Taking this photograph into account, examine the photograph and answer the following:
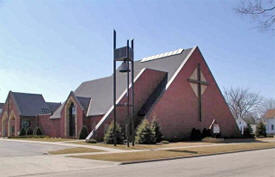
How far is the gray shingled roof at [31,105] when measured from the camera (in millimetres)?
59112

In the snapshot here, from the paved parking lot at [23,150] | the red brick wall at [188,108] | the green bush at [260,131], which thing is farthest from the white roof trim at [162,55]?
the paved parking lot at [23,150]

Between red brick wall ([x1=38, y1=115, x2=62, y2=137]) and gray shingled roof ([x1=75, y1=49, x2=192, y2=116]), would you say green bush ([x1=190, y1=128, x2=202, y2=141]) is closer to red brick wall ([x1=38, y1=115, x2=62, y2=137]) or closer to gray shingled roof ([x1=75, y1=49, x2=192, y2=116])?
gray shingled roof ([x1=75, y1=49, x2=192, y2=116])

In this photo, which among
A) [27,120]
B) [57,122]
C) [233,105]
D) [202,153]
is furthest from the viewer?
[233,105]

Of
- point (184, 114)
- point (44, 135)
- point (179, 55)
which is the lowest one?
point (44, 135)

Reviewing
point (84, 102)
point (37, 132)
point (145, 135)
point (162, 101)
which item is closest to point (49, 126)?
point (37, 132)

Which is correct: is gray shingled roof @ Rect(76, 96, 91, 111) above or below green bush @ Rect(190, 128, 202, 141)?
above

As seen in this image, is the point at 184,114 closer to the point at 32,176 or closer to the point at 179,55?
the point at 179,55

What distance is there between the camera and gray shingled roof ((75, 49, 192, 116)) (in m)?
44.6

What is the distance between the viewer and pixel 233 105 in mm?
90188

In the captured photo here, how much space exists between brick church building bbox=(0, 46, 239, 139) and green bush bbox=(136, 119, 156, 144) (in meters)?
3.15

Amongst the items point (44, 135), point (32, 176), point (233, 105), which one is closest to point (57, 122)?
point (44, 135)

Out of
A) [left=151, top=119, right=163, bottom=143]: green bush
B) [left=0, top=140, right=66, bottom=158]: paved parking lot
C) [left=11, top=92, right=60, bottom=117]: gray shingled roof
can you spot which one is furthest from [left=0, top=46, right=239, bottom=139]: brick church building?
[left=0, top=140, right=66, bottom=158]: paved parking lot

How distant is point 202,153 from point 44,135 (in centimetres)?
3391

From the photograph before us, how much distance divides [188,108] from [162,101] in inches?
236
